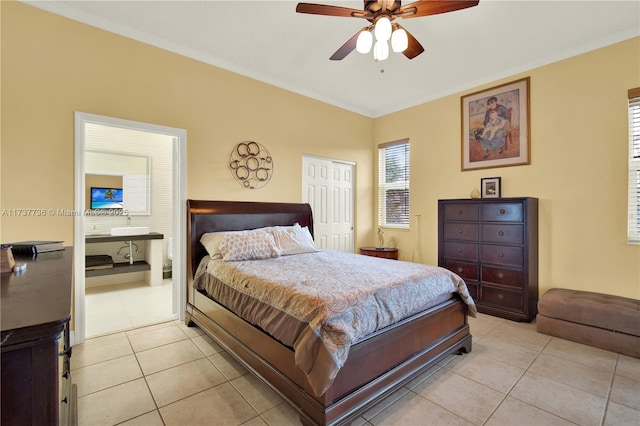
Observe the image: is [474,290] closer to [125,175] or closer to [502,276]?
[502,276]

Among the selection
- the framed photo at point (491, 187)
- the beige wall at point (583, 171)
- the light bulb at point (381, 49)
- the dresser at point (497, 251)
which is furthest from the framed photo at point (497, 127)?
the light bulb at point (381, 49)

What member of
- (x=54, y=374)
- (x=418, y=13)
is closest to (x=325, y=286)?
(x=54, y=374)

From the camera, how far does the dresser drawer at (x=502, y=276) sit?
3.30m

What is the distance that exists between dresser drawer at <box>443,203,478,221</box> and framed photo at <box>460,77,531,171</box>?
Result: 0.71 meters

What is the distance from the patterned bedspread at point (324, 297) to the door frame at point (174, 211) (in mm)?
681

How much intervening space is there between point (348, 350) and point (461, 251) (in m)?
2.73

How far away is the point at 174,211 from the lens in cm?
335

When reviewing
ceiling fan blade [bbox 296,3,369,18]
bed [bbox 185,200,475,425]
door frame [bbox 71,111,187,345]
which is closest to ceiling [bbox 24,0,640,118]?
ceiling fan blade [bbox 296,3,369,18]

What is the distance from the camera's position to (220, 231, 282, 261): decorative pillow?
2895 mm

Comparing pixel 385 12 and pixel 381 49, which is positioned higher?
pixel 385 12

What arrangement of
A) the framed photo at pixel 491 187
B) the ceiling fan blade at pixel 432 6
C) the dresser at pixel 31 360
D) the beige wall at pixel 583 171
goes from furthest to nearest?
the framed photo at pixel 491 187
the beige wall at pixel 583 171
the ceiling fan blade at pixel 432 6
the dresser at pixel 31 360

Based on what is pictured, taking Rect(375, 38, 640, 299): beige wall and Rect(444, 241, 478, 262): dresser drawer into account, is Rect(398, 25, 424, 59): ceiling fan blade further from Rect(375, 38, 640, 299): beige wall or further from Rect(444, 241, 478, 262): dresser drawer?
Rect(444, 241, 478, 262): dresser drawer

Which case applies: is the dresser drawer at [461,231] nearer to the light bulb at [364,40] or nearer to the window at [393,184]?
the window at [393,184]

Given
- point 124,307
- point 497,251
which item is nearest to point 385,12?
point 497,251
